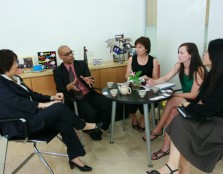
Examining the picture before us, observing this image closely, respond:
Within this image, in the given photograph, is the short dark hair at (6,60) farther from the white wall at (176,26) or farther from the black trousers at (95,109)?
the white wall at (176,26)

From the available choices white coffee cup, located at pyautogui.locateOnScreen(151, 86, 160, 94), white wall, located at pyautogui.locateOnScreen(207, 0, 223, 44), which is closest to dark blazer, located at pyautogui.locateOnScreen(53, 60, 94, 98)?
white coffee cup, located at pyautogui.locateOnScreen(151, 86, 160, 94)

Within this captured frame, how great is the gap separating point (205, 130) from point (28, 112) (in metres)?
1.55

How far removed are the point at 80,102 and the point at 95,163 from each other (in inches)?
30.3

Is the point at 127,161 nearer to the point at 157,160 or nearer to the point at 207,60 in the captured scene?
the point at 157,160

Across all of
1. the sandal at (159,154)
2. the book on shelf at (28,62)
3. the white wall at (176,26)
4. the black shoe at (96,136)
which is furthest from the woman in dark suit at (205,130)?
the book on shelf at (28,62)

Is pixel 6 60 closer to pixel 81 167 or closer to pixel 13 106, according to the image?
pixel 13 106

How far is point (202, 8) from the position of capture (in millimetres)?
2545

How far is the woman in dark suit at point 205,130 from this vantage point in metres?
1.63

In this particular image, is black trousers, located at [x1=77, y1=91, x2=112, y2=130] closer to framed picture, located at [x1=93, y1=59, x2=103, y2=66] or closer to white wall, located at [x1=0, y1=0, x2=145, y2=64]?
framed picture, located at [x1=93, y1=59, x2=103, y2=66]

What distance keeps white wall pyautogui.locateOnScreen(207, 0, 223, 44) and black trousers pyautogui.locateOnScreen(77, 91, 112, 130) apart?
1.46m

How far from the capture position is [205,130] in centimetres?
170

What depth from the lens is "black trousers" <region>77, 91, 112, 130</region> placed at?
2600mm

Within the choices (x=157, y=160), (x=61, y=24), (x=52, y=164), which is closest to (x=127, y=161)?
(x=157, y=160)

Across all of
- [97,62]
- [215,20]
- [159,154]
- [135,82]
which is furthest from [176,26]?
A: [159,154]
